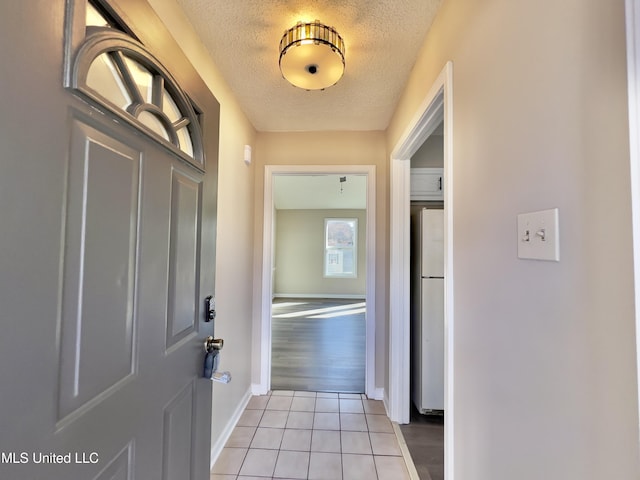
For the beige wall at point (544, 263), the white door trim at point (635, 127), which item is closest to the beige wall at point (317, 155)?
the beige wall at point (544, 263)

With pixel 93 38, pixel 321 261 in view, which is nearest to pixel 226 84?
pixel 93 38

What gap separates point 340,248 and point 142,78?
6854 millimetres

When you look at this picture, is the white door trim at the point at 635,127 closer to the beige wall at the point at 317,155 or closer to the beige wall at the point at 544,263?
the beige wall at the point at 544,263

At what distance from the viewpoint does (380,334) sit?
2.59 meters

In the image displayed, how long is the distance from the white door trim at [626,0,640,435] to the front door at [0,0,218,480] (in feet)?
3.09

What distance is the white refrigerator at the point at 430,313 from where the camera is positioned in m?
2.25

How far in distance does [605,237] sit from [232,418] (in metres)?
2.32

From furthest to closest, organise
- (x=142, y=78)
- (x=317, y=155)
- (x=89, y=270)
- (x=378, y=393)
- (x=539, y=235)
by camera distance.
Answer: (x=317, y=155), (x=378, y=393), (x=142, y=78), (x=539, y=235), (x=89, y=270)

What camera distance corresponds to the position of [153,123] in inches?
32.4

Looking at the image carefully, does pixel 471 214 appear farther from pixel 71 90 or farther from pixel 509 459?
pixel 71 90

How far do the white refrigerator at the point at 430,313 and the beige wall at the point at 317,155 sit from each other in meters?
0.40

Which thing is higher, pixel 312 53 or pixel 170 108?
pixel 312 53

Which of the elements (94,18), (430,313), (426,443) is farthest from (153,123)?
(426,443)

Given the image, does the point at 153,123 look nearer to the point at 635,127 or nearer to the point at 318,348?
the point at 635,127
